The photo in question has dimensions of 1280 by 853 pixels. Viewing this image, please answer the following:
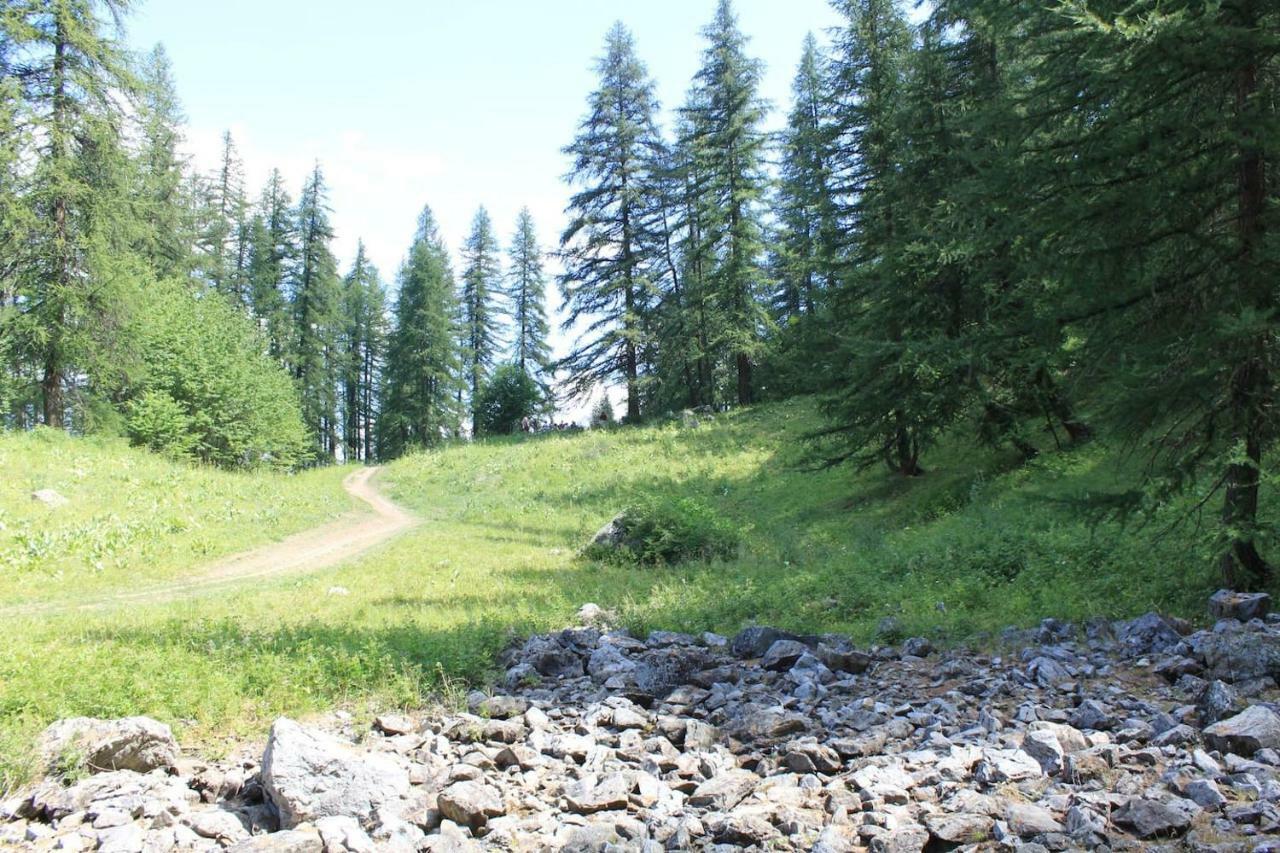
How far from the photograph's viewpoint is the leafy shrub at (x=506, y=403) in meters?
45.7

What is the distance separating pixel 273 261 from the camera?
50406 mm

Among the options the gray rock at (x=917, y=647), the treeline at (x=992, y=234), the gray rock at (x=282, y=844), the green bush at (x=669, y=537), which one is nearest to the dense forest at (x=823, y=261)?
the treeline at (x=992, y=234)

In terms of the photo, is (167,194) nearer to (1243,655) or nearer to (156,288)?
(156,288)

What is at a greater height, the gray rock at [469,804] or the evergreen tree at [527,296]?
→ the evergreen tree at [527,296]

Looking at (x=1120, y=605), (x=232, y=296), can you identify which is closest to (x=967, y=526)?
(x=1120, y=605)

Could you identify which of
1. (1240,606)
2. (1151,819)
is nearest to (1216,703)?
(1151,819)

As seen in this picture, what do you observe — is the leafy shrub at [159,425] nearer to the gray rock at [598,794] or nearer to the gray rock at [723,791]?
the gray rock at [598,794]

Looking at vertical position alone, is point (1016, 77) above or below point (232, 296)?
below

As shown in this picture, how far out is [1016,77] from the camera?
581 inches

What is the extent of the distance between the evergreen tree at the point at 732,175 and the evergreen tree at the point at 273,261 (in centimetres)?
3029

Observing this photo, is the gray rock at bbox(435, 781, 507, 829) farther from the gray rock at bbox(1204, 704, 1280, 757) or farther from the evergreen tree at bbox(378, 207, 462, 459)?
Answer: the evergreen tree at bbox(378, 207, 462, 459)

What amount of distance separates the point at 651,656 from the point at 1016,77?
1367 centimetres

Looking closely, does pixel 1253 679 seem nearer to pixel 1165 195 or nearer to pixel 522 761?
pixel 1165 195

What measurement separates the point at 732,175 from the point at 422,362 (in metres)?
26.5
